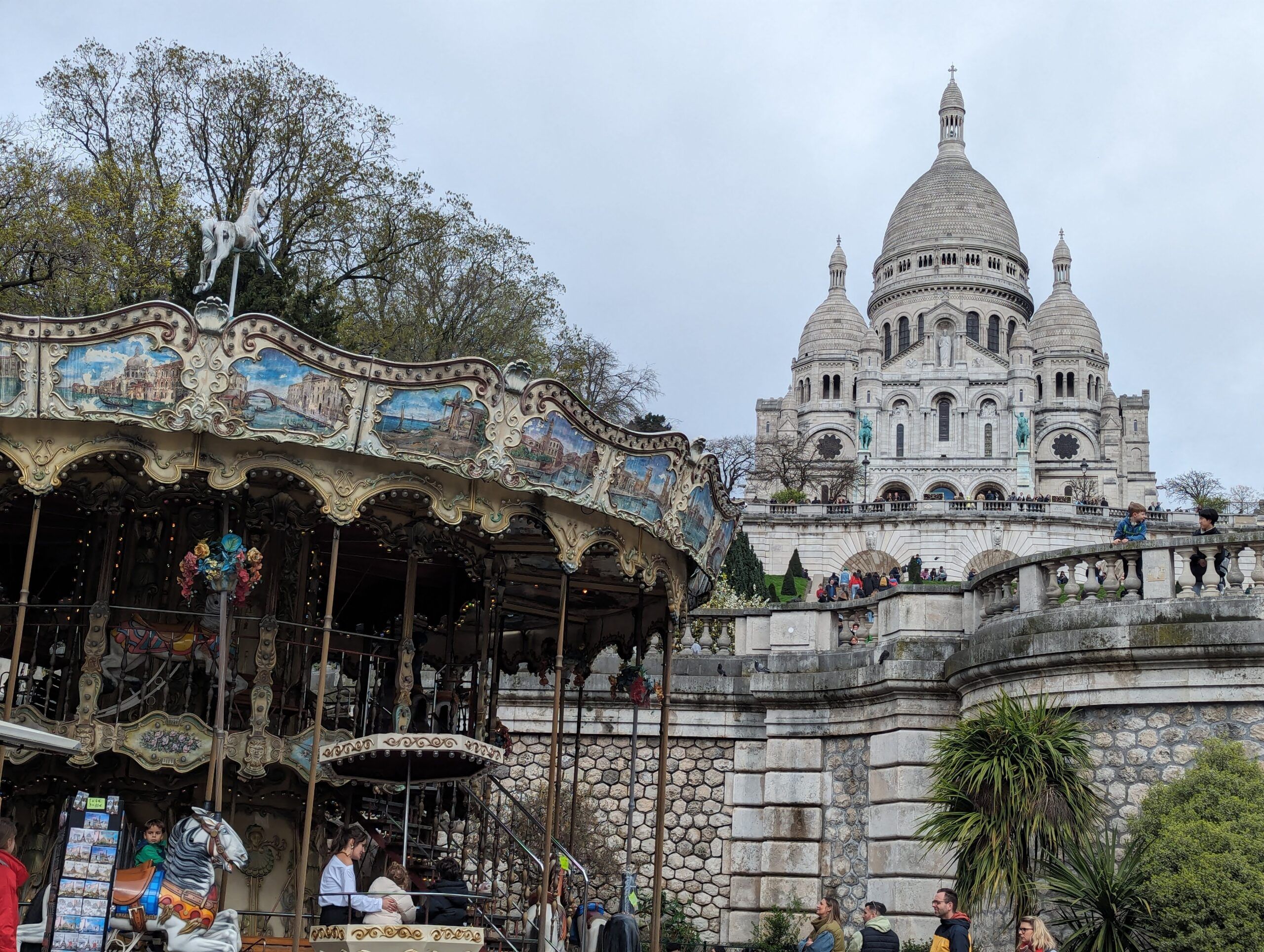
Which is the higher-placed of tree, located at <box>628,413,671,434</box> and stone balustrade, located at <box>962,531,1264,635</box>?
tree, located at <box>628,413,671,434</box>

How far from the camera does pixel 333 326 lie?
100 ft

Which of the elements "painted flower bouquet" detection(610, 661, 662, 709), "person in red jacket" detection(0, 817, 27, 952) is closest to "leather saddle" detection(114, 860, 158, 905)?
"person in red jacket" detection(0, 817, 27, 952)

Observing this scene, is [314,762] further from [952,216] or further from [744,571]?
[952,216]

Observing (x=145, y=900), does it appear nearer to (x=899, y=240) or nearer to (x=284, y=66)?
(x=284, y=66)

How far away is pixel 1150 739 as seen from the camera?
17.0m

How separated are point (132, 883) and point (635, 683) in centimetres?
700

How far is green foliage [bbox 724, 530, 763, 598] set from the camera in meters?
51.7

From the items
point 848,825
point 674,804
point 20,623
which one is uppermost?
point 20,623

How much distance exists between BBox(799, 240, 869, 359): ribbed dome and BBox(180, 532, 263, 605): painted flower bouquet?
345 ft

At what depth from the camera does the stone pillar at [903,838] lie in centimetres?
1939

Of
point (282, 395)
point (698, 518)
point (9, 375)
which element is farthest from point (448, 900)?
point (9, 375)

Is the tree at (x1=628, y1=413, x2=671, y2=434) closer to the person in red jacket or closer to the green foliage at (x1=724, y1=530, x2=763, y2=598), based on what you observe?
the green foliage at (x1=724, y1=530, x2=763, y2=598)

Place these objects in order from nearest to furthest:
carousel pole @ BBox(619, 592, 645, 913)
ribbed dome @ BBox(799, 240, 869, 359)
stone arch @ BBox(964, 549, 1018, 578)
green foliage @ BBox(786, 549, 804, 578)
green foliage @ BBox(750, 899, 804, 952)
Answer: carousel pole @ BBox(619, 592, 645, 913) → green foliage @ BBox(750, 899, 804, 952) → green foliage @ BBox(786, 549, 804, 578) → stone arch @ BBox(964, 549, 1018, 578) → ribbed dome @ BBox(799, 240, 869, 359)

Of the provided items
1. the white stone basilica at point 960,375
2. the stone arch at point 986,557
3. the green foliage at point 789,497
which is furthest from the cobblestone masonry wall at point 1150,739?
the white stone basilica at point 960,375
